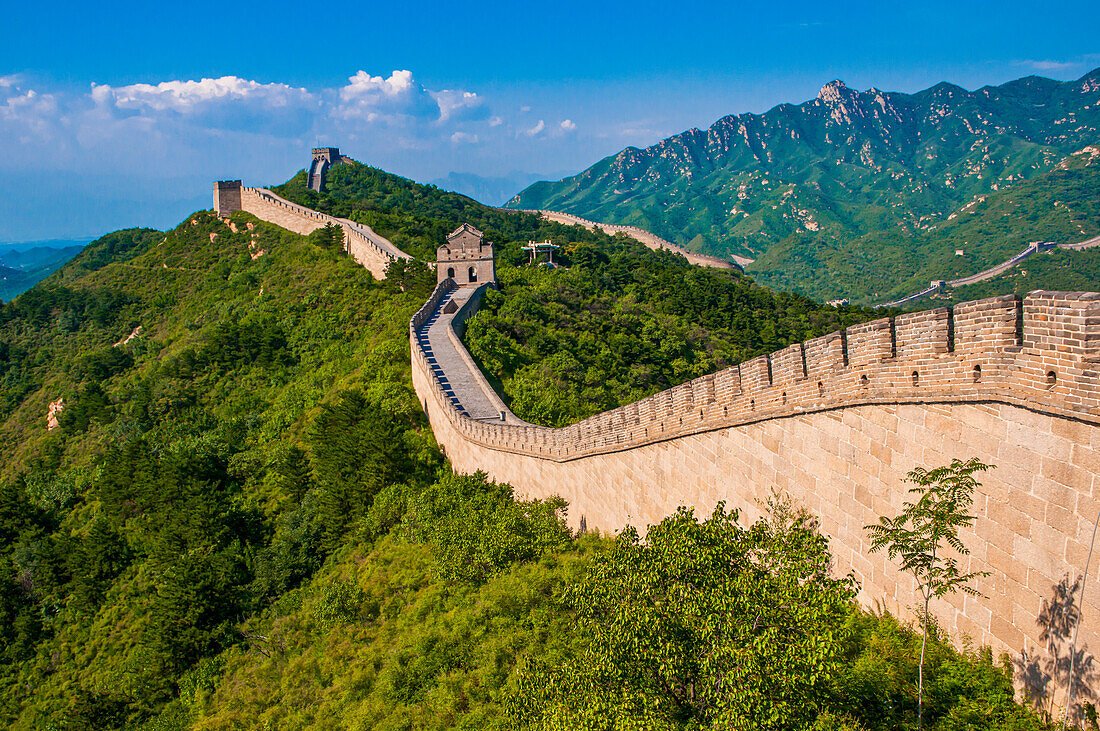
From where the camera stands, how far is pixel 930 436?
24.5 ft

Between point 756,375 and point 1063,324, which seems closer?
point 1063,324

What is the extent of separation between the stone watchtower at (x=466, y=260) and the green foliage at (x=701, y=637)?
34.8 m

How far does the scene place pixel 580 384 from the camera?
29.1 meters

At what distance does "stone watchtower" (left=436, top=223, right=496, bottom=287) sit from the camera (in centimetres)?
4097

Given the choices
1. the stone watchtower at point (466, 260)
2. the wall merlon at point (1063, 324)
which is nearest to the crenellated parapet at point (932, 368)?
the wall merlon at point (1063, 324)

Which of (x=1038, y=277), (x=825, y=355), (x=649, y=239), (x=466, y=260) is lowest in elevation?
(x=1038, y=277)

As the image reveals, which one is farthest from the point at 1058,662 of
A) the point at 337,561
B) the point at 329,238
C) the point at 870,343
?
the point at 329,238

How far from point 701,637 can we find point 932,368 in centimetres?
401

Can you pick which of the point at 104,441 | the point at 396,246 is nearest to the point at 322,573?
the point at 104,441

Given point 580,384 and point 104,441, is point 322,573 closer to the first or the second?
point 580,384

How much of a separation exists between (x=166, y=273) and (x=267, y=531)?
1741 inches

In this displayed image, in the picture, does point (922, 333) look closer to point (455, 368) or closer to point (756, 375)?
point (756, 375)

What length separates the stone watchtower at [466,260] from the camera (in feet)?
134

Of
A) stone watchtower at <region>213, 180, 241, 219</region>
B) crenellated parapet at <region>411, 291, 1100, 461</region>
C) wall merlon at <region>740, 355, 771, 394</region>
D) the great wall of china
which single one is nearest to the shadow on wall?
the great wall of china
